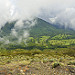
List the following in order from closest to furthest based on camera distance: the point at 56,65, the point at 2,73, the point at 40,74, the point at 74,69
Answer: the point at 2,73, the point at 40,74, the point at 74,69, the point at 56,65

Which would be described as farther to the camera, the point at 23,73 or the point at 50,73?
the point at 50,73

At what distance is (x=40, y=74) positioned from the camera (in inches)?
610

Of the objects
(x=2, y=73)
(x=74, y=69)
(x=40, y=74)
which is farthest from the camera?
(x=74, y=69)

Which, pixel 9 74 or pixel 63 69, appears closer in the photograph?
pixel 9 74

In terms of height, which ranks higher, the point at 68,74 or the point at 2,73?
the point at 2,73

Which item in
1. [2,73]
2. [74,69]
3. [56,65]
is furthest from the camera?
[56,65]

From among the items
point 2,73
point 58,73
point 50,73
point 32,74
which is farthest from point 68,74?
point 2,73

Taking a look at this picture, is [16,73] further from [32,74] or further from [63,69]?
[63,69]

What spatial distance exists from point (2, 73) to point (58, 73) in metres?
10.3

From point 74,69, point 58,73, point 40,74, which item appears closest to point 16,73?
point 40,74

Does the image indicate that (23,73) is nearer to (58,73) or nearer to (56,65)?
(58,73)

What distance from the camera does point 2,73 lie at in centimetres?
1440

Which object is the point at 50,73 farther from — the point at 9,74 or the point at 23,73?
the point at 9,74

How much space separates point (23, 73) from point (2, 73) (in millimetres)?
3645
